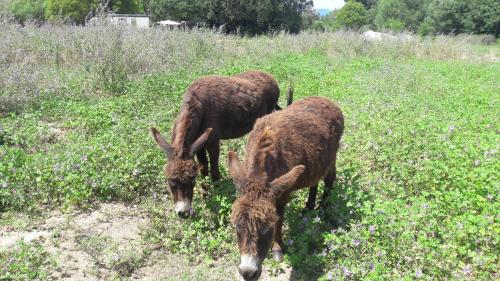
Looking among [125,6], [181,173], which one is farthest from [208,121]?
[125,6]

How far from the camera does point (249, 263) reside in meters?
3.51

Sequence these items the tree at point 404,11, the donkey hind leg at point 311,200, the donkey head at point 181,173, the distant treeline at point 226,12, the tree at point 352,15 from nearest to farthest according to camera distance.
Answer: the donkey head at point 181,173
the donkey hind leg at point 311,200
the distant treeline at point 226,12
the tree at point 352,15
the tree at point 404,11

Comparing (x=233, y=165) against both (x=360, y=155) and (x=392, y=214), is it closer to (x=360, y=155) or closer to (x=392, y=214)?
(x=392, y=214)

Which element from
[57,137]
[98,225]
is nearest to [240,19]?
[57,137]

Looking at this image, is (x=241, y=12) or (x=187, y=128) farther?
(x=241, y=12)

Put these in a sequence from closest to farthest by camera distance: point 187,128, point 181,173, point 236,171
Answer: point 236,171, point 181,173, point 187,128

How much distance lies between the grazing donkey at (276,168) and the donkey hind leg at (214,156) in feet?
4.78

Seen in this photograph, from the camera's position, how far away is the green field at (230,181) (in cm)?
414

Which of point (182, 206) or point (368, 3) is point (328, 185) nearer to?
point (182, 206)

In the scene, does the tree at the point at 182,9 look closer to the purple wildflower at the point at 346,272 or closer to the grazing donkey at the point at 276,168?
the grazing donkey at the point at 276,168

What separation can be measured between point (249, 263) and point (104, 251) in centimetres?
204

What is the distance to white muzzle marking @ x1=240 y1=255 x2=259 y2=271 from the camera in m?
3.48

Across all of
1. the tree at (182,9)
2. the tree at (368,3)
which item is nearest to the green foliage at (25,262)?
the tree at (182,9)

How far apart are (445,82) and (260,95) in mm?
9111
